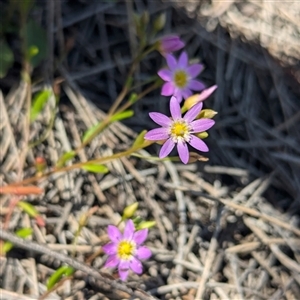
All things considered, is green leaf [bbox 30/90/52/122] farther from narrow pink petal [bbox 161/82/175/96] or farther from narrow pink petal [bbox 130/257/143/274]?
narrow pink petal [bbox 130/257/143/274]

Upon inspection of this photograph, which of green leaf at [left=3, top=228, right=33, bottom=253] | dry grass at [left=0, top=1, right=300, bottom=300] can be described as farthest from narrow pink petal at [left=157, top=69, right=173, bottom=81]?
green leaf at [left=3, top=228, right=33, bottom=253]

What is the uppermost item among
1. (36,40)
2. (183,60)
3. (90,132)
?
(36,40)

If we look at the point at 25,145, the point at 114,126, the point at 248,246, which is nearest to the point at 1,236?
the point at 25,145

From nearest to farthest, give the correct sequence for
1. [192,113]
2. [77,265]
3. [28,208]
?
[192,113], [77,265], [28,208]

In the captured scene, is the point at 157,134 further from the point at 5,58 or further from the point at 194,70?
the point at 5,58

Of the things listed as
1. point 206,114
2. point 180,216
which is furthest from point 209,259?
point 206,114

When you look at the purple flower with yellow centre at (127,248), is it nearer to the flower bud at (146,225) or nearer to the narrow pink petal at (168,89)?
the flower bud at (146,225)
